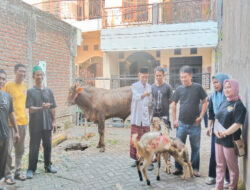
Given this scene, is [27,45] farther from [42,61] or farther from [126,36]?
[126,36]

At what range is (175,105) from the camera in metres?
4.56

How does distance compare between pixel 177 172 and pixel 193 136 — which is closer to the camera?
pixel 193 136

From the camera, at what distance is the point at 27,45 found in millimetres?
6754

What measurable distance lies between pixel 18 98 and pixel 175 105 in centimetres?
304

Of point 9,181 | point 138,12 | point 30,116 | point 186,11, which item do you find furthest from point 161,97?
point 138,12

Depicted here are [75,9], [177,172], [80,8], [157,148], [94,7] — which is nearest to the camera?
[157,148]

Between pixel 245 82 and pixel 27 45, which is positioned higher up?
pixel 27 45

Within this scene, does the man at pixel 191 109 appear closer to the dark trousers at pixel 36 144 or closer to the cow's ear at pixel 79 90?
the dark trousers at pixel 36 144

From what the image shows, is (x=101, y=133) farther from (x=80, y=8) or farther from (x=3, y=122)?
(x=80, y=8)

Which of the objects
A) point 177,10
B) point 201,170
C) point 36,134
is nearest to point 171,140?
point 201,170

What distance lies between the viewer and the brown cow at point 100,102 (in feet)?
21.2

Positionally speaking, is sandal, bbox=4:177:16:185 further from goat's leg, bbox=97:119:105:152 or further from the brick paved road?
goat's leg, bbox=97:119:105:152

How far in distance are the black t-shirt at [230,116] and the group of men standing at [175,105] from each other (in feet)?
2.57

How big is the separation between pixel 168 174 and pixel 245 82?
231 cm
